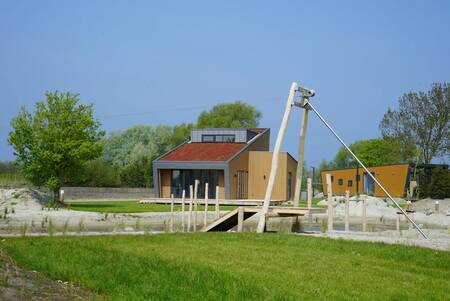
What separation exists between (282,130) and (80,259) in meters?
11.4

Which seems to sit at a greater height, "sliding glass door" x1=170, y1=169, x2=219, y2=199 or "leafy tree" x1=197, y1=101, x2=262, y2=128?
"leafy tree" x1=197, y1=101, x2=262, y2=128

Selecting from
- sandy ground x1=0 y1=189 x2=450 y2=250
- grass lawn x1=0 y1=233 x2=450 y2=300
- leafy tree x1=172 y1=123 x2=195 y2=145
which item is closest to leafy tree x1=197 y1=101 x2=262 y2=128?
leafy tree x1=172 y1=123 x2=195 y2=145

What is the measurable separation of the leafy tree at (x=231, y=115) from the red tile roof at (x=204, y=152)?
32.1m

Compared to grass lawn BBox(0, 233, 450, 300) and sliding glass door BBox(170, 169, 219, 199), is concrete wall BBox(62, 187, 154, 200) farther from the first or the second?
grass lawn BBox(0, 233, 450, 300)

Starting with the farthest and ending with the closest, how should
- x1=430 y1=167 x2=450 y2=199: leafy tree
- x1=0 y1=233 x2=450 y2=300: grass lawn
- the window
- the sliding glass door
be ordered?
the window → x1=430 y1=167 x2=450 y2=199: leafy tree → the sliding glass door → x1=0 y1=233 x2=450 y2=300: grass lawn

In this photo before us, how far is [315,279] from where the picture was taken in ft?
31.8

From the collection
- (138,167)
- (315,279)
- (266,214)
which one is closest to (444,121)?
(138,167)

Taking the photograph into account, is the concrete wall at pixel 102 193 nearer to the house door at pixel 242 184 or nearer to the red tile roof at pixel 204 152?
the red tile roof at pixel 204 152

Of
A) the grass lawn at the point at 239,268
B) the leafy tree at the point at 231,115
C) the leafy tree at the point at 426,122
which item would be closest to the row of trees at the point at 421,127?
the leafy tree at the point at 426,122

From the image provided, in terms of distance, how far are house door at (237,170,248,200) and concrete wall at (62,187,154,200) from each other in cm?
1278

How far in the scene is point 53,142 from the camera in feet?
116

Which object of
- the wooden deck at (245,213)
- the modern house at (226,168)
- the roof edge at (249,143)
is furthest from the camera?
the modern house at (226,168)

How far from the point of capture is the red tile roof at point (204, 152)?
4845 cm

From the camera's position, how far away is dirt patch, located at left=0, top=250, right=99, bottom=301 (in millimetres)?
7514
